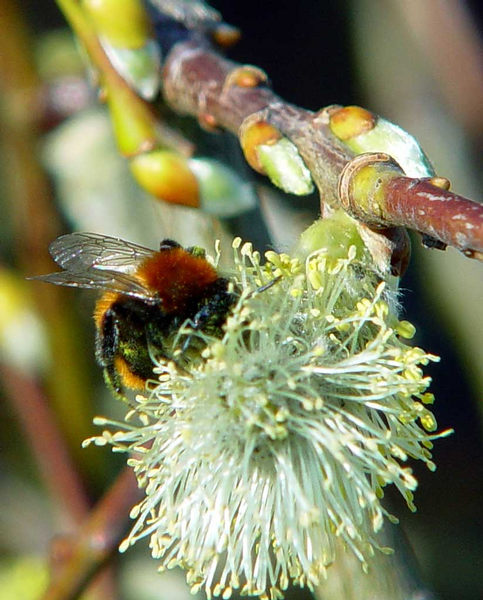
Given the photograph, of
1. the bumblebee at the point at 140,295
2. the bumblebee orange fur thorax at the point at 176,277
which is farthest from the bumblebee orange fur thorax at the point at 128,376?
the bumblebee orange fur thorax at the point at 176,277

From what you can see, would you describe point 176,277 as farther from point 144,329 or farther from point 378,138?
point 378,138

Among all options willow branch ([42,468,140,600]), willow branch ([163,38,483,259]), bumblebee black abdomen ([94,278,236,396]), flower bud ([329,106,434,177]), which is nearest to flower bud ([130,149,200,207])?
willow branch ([163,38,483,259])

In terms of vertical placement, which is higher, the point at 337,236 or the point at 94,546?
the point at 337,236

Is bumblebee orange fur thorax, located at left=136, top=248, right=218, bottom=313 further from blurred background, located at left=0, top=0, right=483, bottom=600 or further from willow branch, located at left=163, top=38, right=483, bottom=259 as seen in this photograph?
blurred background, located at left=0, top=0, right=483, bottom=600

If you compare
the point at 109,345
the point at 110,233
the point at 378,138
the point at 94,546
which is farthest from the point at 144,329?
the point at 110,233

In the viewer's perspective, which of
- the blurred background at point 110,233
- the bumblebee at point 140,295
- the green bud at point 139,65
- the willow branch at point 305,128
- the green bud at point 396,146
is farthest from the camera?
the blurred background at point 110,233

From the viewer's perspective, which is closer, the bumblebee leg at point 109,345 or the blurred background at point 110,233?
the bumblebee leg at point 109,345

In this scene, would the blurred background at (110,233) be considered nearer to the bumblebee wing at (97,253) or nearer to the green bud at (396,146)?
the bumblebee wing at (97,253)
